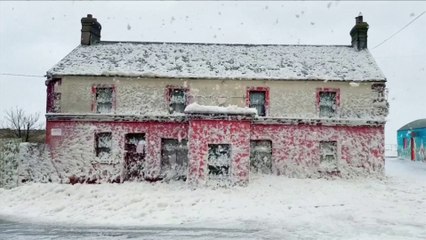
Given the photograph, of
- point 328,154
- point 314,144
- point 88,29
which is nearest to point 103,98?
point 88,29

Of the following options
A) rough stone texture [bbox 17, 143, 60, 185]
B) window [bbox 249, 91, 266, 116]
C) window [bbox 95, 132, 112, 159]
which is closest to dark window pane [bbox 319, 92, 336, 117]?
window [bbox 249, 91, 266, 116]

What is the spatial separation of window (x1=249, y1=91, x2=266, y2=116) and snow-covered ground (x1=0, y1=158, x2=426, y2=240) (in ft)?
13.0

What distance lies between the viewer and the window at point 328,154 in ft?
74.7

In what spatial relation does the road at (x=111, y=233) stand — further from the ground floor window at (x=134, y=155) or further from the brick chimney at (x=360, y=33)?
the brick chimney at (x=360, y=33)

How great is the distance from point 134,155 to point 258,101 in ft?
24.7

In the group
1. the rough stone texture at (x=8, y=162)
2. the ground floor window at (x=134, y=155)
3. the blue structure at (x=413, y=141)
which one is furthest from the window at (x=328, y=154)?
the blue structure at (x=413, y=141)

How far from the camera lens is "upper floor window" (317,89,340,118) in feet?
76.6

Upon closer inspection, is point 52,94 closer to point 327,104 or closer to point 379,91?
point 327,104

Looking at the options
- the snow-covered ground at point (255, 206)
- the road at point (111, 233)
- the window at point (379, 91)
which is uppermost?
the window at point (379, 91)

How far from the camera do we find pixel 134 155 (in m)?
22.7

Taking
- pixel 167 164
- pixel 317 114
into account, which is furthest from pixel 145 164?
pixel 317 114

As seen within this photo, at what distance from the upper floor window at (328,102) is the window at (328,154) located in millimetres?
1621

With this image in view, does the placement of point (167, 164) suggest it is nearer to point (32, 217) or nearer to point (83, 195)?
point (83, 195)

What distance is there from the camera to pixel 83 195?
1892cm
